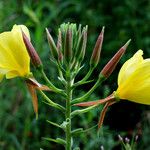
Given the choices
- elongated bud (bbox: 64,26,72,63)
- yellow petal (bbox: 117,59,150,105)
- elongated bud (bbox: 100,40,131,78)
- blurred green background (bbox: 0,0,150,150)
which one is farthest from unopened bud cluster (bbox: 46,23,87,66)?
blurred green background (bbox: 0,0,150,150)

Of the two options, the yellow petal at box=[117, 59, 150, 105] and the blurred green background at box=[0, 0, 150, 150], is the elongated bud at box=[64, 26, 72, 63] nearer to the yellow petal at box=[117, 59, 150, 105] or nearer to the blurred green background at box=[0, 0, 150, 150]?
the yellow petal at box=[117, 59, 150, 105]

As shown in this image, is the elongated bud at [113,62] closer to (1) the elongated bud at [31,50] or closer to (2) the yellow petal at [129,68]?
(2) the yellow petal at [129,68]

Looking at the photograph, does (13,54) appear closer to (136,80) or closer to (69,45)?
(69,45)

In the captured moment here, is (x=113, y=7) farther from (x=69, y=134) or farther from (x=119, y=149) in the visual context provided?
(x=69, y=134)

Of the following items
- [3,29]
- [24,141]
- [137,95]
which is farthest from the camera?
[3,29]

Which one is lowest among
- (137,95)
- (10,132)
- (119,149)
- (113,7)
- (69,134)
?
(119,149)

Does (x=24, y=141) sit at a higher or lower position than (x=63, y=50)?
lower

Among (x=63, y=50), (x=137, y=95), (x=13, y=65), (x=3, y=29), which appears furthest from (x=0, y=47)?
(x=3, y=29)
